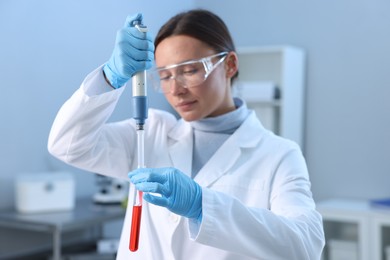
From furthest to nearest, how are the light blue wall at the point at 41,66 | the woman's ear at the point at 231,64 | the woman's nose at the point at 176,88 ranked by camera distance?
the light blue wall at the point at 41,66
the woman's ear at the point at 231,64
the woman's nose at the point at 176,88

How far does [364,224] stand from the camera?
2.88 meters

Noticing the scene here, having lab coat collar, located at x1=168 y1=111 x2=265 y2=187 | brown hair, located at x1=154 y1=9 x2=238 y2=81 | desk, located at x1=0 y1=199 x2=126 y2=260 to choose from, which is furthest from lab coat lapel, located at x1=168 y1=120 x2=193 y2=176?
desk, located at x1=0 y1=199 x2=126 y2=260

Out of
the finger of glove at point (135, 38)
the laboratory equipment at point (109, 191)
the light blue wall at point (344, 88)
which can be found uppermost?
the finger of glove at point (135, 38)

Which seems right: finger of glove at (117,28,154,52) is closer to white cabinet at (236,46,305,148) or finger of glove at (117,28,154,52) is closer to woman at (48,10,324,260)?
woman at (48,10,324,260)

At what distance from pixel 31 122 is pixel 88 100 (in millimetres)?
1741

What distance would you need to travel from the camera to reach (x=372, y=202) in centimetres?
303

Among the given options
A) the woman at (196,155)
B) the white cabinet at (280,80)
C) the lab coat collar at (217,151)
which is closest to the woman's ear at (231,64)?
the woman at (196,155)

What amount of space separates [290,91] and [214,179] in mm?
2206

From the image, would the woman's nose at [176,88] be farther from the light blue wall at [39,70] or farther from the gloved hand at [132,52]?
the light blue wall at [39,70]

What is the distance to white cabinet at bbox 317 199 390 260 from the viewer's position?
2.84 meters

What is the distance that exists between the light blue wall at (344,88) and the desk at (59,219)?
1396mm

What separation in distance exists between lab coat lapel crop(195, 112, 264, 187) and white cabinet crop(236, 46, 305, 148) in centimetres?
198

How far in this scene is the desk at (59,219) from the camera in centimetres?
229

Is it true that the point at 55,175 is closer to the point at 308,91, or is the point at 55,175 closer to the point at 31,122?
the point at 31,122
